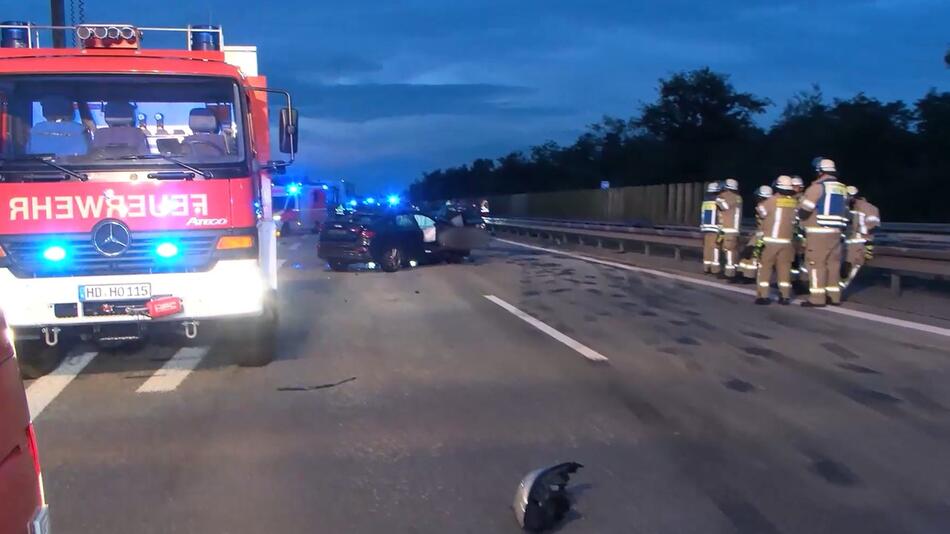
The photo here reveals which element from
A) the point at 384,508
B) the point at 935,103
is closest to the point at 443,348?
the point at 384,508

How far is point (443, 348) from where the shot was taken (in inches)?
450

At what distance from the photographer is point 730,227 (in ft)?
65.6

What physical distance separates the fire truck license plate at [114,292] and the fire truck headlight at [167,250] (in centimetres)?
28

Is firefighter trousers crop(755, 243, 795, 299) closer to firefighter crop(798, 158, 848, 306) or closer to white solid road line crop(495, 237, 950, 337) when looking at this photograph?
firefighter crop(798, 158, 848, 306)

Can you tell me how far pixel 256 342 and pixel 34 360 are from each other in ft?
7.27

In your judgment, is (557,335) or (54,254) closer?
(54,254)

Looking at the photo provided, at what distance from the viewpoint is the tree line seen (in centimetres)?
4541

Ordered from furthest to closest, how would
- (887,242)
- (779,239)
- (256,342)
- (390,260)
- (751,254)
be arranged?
(390,260), (887,242), (751,254), (779,239), (256,342)

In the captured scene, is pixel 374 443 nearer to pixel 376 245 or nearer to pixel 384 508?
pixel 384 508

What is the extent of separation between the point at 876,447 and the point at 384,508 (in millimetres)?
3437

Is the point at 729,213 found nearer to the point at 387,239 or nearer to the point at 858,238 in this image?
the point at 858,238

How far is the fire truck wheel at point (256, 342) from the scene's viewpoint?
32.3 feet

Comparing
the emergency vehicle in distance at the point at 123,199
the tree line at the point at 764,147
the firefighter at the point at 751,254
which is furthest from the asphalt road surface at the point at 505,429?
the tree line at the point at 764,147

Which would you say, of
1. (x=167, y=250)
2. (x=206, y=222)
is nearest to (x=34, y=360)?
(x=167, y=250)
